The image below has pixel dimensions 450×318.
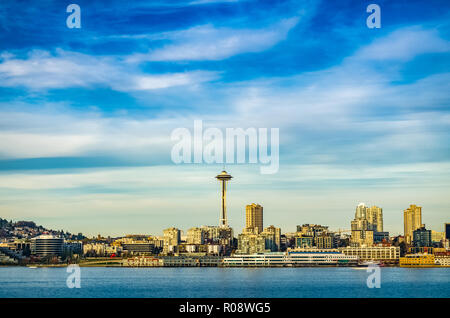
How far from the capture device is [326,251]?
248 feet

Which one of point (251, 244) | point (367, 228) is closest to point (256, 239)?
point (251, 244)

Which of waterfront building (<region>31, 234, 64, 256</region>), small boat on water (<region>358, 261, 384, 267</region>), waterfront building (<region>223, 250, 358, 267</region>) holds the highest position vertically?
waterfront building (<region>31, 234, 64, 256</region>)

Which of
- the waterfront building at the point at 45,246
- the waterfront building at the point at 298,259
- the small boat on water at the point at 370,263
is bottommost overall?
the small boat on water at the point at 370,263

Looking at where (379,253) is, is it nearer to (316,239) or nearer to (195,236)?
(316,239)

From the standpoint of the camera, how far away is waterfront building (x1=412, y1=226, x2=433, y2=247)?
86125 millimetres

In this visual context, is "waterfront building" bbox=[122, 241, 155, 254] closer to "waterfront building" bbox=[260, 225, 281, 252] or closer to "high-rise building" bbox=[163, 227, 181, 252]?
"high-rise building" bbox=[163, 227, 181, 252]

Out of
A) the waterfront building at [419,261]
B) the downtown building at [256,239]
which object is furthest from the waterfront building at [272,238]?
the waterfront building at [419,261]

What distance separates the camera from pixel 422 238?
86688 millimetres

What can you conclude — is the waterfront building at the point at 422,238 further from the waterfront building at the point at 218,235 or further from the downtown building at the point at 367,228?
the waterfront building at the point at 218,235

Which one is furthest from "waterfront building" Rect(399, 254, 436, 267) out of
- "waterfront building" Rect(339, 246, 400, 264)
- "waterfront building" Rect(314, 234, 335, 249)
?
"waterfront building" Rect(314, 234, 335, 249)

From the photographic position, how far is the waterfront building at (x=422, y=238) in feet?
283

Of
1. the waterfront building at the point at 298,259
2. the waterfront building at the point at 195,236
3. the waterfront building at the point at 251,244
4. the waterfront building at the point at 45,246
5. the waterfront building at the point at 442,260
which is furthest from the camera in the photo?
the waterfront building at the point at 195,236

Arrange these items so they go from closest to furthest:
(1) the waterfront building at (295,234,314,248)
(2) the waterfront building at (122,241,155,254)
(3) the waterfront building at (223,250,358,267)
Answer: (3) the waterfront building at (223,250,358,267), (1) the waterfront building at (295,234,314,248), (2) the waterfront building at (122,241,155,254)
